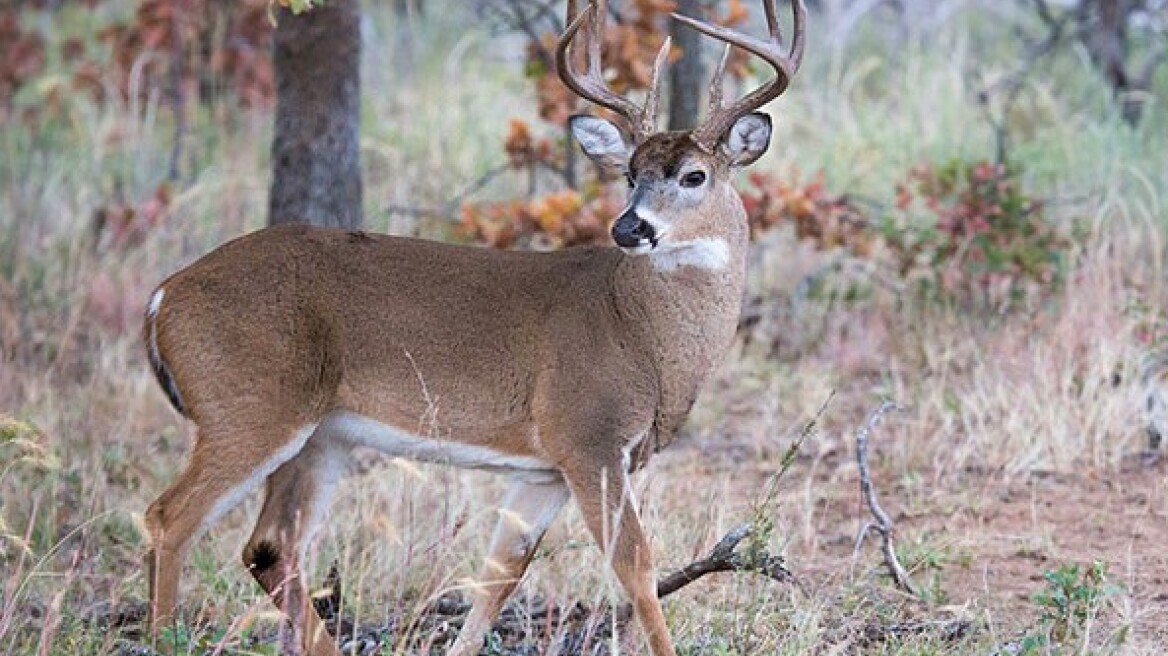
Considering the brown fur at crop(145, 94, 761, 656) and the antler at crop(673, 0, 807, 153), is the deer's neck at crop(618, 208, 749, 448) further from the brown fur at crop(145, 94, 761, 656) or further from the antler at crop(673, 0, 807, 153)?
the antler at crop(673, 0, 807, 153)

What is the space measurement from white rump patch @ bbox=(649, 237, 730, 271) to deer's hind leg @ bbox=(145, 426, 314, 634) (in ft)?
3.80

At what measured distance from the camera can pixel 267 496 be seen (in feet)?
20.2

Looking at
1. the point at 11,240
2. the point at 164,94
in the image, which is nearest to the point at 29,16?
the point at 164,94

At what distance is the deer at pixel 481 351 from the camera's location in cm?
561

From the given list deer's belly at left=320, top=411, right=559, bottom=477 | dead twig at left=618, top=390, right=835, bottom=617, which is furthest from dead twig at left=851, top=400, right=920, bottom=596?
deer's belly at left=320, top=411, right=559, bottom=477

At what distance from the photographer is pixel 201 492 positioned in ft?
18.4

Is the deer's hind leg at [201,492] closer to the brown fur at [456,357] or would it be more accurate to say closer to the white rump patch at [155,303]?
the brown fur at [456,357]

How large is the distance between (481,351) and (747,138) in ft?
3.17

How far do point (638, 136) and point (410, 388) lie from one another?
3.20 ft

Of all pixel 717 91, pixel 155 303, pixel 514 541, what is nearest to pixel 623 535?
pixel 514 541

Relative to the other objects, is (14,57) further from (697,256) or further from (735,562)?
(735,562)

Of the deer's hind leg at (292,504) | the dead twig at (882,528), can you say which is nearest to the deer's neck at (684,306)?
the dead twig at (882,528)

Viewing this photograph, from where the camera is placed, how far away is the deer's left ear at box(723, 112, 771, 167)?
5938 millimetres

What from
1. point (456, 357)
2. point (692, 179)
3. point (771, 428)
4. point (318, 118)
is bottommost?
point (771, 428)
